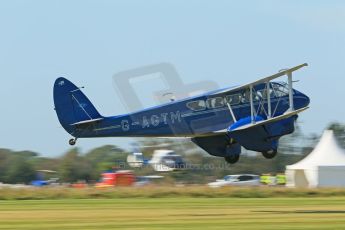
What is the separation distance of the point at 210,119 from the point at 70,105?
241 inches

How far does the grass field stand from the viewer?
84.3 feet

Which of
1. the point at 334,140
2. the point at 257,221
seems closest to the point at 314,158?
the point at 334,140

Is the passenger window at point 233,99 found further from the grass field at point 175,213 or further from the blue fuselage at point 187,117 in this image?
the grass field at point 175,213

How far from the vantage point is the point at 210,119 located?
35.0 meters

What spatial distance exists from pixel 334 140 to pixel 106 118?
2517cm

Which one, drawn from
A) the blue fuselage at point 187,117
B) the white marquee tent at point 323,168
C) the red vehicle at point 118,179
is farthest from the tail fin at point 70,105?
the white marquee tent at point 323,168

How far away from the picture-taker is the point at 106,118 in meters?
34.3

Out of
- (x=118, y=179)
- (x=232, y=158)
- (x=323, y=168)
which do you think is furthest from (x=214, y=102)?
(x=118, y=179)

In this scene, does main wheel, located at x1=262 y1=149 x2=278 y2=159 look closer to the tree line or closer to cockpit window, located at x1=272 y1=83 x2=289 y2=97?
cockpit window, located at x1=272 y1=83 x2=289 y2=97

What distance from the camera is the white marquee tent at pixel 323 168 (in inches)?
2131

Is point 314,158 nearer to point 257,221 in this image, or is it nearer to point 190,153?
point 190,153

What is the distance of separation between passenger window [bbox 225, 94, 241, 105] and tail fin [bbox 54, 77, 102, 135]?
5.67 m

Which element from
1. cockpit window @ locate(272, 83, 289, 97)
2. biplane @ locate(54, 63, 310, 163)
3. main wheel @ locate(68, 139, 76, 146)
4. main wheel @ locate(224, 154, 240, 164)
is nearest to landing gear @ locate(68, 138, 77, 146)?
main wheel @ locate(68, 139, 76, 146)

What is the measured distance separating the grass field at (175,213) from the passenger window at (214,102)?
4.40 m
